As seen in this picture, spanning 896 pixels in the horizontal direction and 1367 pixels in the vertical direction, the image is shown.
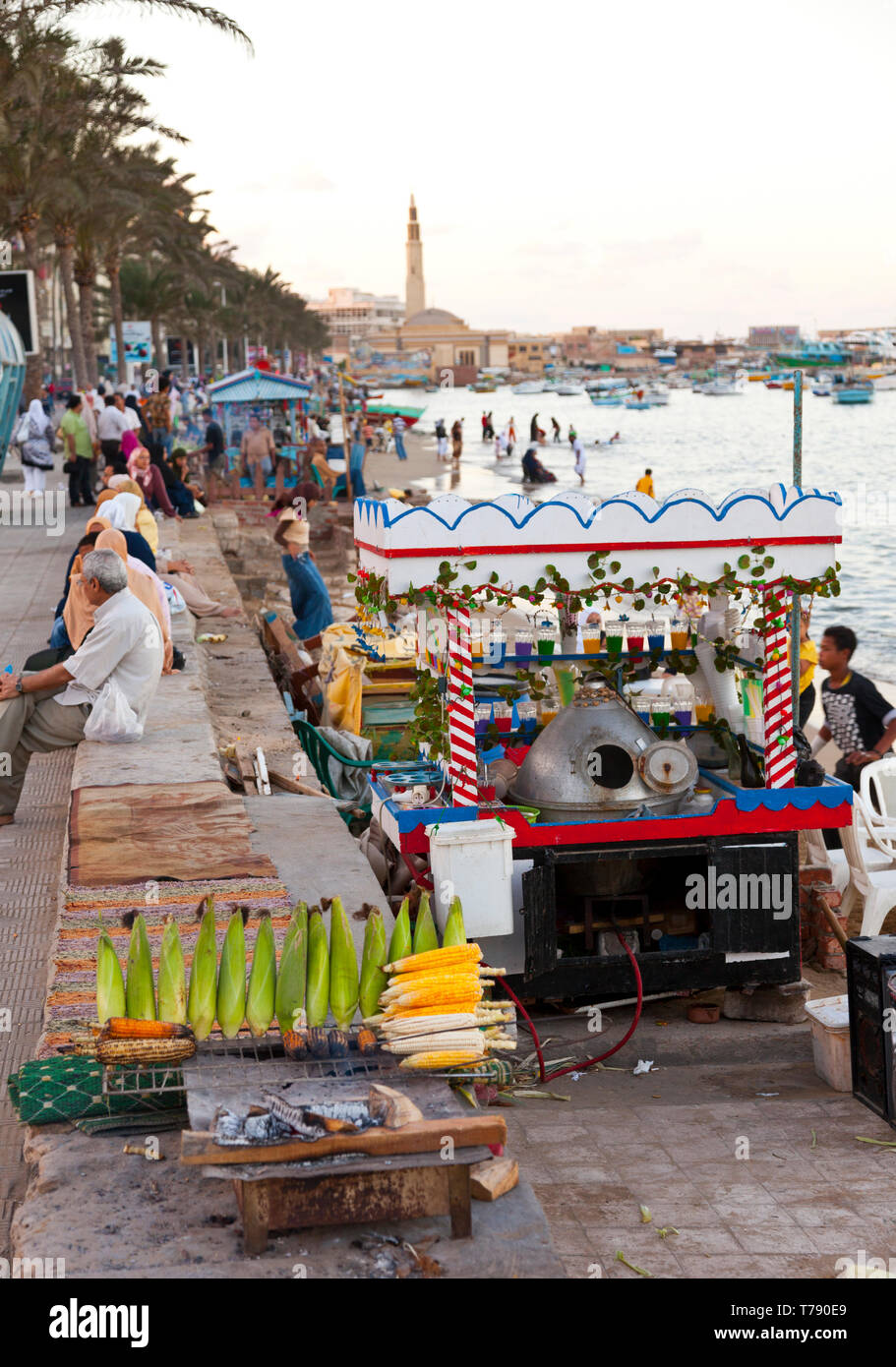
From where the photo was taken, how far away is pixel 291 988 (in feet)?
13.7

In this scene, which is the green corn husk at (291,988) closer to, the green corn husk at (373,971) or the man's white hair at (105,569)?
the green corn husk at (373,971)

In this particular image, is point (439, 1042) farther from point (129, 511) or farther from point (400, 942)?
point (129, 511)

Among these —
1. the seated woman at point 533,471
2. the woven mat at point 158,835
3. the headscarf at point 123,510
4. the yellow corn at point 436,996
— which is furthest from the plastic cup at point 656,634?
the seated woman at point 533,471

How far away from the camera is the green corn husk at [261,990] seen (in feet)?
13.6

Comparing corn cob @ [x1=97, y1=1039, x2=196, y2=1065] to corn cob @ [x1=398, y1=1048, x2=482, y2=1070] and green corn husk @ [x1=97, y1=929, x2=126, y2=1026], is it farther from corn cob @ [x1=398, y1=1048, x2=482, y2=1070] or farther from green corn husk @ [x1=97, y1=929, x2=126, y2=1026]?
corn cob @ [x1=398, y1=1048, x2=482, y2=1070]

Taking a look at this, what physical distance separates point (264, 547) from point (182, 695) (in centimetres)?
1333

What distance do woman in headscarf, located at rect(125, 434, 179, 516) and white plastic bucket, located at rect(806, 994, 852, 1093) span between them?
40.0 ft

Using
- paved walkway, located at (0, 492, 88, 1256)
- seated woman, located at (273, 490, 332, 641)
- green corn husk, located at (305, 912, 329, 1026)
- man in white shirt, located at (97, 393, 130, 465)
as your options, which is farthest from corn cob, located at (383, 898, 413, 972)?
man in white shirt, located at (97, 393, 130, 465)

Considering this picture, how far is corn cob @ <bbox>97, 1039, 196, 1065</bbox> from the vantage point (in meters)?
3.96

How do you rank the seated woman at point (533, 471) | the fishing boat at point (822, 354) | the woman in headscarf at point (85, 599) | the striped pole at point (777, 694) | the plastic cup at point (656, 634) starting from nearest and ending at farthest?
the striped pole at point (777, 694) < the plastic cup at point (656, 634) < the woman in headscarf at point (85, 599) < the seated woman at point (533, 471) < the fishing boat at point (822, 354)

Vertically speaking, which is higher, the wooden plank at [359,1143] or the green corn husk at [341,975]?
the green corn husk at [341,975]

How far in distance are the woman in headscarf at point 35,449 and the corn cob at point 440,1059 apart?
58.4 feet

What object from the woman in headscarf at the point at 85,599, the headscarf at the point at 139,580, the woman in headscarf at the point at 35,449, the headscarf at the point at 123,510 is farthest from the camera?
the woman in headscarf at the point at 35,449
